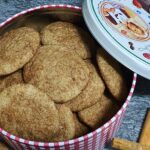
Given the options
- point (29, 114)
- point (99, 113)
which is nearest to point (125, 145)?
point (99, 113)

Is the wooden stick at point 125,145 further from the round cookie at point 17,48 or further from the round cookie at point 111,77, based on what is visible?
the round cookie at point 17,48

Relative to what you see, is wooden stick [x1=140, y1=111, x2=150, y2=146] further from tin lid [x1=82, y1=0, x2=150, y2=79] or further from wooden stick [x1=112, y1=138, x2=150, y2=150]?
tin lid [x1=82, y1=0, x2=150, y2=79]

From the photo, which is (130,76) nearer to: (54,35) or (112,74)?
(112,74)

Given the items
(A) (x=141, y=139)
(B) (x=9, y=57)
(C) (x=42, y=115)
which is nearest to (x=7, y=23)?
(B) (x=9, y=57)

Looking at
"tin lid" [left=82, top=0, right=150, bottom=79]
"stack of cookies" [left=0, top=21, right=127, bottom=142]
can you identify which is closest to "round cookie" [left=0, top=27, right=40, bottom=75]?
"stack of cookies" [left=0, top=21, right=127, bottom=142]

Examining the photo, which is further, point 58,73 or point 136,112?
point 136,112

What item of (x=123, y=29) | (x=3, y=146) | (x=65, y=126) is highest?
(x=123, y=29)

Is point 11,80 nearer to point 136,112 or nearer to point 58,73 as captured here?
point 58,73
